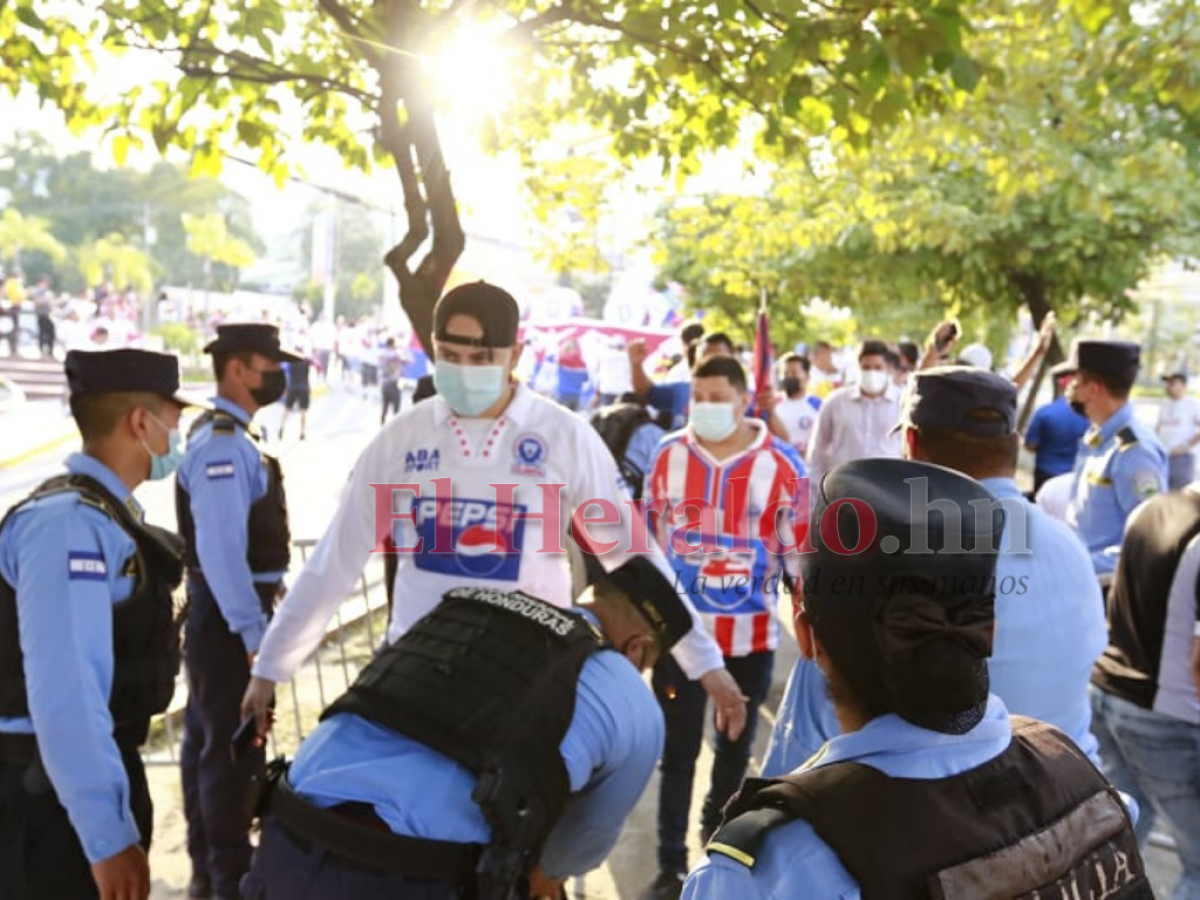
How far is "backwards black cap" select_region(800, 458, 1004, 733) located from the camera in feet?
4.56

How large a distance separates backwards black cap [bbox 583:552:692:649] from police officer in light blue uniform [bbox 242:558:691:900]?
34cm

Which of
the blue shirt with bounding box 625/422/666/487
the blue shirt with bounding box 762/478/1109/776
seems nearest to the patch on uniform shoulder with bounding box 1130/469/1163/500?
the blue shirt with bounding box 762/478/1109/776

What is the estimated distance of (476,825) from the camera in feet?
6.57

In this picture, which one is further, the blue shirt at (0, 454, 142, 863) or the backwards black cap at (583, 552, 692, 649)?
the backwards black cap at (583, 552, 692, 649)

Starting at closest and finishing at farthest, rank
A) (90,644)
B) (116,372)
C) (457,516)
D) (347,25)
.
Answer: (90,644)
(116,372)
(457,516)
(347,25)

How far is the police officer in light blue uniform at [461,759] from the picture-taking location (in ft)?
6.48

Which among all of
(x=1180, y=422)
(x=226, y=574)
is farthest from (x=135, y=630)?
(x=1180, y=422)

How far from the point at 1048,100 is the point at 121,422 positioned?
674 cm

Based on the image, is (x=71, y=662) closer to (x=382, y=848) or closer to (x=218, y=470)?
(x=382, y=848)

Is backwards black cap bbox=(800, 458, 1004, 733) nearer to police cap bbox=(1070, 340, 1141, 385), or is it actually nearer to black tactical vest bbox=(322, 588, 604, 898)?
black tactical vest bbox=(322, 588, 604, 898)

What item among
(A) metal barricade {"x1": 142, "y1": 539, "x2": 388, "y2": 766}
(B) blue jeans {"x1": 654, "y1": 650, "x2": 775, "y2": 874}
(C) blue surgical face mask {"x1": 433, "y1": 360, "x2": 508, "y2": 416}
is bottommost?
(A) metal barricade {"x1": 142, "y1": 539, "x2": 388, "y2": 766}

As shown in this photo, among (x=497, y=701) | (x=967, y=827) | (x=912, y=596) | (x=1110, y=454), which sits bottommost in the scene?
(x=497, y=701)

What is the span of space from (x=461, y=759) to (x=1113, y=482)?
385 centimetres

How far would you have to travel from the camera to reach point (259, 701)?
3121 mm
